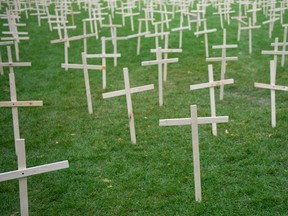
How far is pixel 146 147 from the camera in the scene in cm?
657

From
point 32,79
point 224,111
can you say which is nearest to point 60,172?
point 224,111

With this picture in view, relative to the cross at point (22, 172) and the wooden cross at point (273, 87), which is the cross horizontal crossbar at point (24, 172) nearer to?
the cross at point (22, 172)

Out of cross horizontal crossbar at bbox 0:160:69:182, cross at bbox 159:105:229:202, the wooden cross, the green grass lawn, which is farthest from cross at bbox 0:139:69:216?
the wooden cross

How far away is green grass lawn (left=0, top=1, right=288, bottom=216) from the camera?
4992 millimetres

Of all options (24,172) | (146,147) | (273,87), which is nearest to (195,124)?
(146,147)

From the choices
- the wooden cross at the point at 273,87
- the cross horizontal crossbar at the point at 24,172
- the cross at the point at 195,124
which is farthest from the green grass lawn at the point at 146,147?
the cross horizontal crossbar at the point at 24,172

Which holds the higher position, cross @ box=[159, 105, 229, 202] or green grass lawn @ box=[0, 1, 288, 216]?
cross @ box=[159, 105, 229, 202]

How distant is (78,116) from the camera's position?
8.04 metres

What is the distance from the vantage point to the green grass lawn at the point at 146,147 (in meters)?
4.99

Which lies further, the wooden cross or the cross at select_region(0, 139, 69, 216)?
the wooden cross

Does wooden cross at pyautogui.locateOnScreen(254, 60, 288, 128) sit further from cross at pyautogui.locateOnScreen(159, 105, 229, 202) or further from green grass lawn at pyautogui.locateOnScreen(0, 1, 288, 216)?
cross at pyautogui.locateOnScreen(159, 105, 229, 202)

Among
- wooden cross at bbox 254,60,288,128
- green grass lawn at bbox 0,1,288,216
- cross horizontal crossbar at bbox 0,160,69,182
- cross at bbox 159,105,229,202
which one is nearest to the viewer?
cross horizontal crossbar at bbox 0,160,69,182

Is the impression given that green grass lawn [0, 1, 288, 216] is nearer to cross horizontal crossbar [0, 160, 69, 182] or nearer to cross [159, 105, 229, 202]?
cross [159, 105, 229, 202]

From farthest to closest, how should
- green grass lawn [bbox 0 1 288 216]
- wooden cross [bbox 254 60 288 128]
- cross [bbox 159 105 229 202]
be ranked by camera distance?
wooden cross [bbox 254 60 288 128], green grass lawn [bbox 0 1 288 216], cross [bbox 159 105 229 202]
